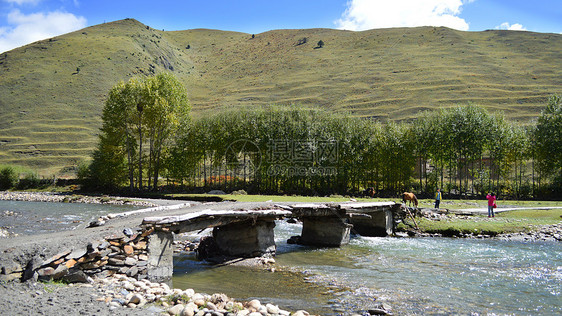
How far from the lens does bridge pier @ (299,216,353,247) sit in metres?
21.3

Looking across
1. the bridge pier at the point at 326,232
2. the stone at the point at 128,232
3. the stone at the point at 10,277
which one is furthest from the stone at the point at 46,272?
the bridge pier at the point at 326,232

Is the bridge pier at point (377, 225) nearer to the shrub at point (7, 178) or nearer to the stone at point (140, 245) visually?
the stone at point (140, 245)

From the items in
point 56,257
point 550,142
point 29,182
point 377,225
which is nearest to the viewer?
point 56,257

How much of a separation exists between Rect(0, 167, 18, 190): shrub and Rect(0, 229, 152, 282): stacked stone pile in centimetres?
6773

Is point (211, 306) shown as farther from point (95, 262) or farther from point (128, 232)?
point (128, 232)

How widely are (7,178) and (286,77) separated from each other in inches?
4487

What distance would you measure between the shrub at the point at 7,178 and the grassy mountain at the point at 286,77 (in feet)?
43.5

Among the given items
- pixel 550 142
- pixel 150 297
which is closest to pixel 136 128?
pixel 150 297

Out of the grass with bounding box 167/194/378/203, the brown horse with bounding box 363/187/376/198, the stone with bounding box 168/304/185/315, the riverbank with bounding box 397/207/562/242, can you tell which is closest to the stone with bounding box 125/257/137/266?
the stone with bounding box 168/304/185/315

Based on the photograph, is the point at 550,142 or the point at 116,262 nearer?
the point at 116,262

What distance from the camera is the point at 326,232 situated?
70.7 ft

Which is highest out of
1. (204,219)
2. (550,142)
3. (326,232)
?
(550,142)

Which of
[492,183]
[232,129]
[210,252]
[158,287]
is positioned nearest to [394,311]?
[158,287]

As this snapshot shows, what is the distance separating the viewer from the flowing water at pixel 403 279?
35.5 feet
